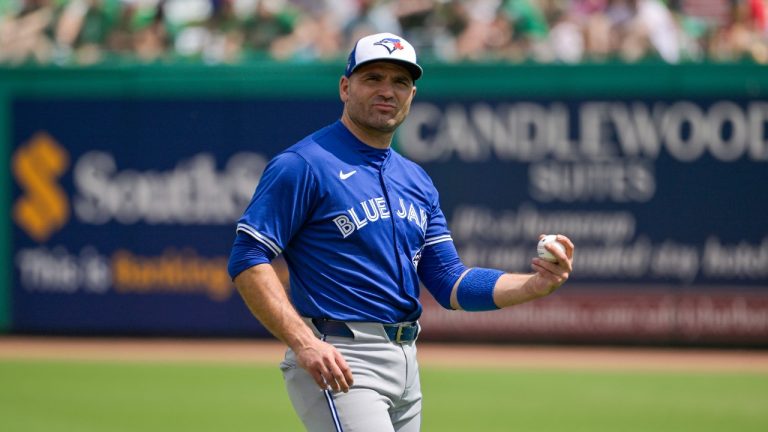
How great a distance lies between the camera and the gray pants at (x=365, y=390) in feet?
13.9

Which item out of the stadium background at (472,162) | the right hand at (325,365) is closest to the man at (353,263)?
the right hand at (325,365)

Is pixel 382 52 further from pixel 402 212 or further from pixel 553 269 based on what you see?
pixel 553 269

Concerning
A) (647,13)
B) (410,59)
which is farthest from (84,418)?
(647,13)

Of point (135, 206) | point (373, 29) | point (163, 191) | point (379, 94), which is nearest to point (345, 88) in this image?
point (379, 94)

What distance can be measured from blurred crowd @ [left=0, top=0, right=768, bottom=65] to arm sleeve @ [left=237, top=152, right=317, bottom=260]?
28.0 feet

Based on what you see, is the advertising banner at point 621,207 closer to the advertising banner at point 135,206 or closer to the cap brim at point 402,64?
the advertising banner at point 135,206

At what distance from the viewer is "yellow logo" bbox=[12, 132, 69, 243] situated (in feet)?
43.1

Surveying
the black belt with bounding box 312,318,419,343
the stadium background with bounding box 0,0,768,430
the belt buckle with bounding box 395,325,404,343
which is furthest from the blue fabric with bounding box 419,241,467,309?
the stadium background with bounding box 0,0,768,430

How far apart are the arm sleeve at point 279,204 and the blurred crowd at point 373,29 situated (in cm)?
852

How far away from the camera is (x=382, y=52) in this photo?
437 cm

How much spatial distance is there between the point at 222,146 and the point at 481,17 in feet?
11.4

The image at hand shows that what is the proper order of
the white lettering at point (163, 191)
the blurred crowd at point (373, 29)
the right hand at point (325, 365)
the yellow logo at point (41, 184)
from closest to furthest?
the right hand at point (325, 365) → the white lettering at point (163, 191) → the yellow logo at point (41, 184) → the blurred crowd at point (373, 29)

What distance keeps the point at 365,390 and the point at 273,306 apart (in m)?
0.49

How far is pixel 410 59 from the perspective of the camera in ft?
14.5
